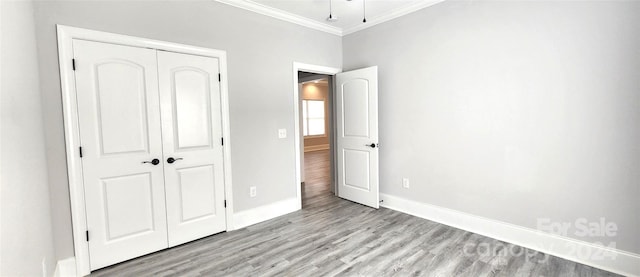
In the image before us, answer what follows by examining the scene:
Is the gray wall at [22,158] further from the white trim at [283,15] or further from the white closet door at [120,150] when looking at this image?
the white trim at [283,15]

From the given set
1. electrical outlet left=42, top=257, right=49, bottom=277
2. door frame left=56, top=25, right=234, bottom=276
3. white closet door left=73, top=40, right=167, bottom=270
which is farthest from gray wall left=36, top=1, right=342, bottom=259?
electrical outlet left=42, top=257, right=49, bottom=277

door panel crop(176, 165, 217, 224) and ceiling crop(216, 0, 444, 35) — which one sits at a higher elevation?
ceiling crop(216, 0, 444, 35)

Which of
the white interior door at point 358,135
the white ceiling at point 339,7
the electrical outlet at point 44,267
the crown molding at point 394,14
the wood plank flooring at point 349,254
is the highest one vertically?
the white ceiling at point 339,7

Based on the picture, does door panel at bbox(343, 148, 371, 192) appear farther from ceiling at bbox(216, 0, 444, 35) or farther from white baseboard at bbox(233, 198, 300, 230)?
ceiling at bbox(216, 0, 444, 35)

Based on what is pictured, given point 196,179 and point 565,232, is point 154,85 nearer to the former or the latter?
point 196,179

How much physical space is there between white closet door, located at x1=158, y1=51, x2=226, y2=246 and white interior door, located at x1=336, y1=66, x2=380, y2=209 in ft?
6.07

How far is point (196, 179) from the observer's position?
9.70 ft

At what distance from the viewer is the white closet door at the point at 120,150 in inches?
93.4

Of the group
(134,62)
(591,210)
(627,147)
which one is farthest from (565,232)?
(134,62)

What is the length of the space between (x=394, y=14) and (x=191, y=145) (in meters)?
2.90

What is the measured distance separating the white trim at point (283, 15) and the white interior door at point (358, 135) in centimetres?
69

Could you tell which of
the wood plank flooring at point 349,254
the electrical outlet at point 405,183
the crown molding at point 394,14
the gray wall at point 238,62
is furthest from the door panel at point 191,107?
the electrical outlet at point 405,183

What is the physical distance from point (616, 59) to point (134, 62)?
4.01 m

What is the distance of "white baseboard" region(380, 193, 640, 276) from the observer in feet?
7.48
